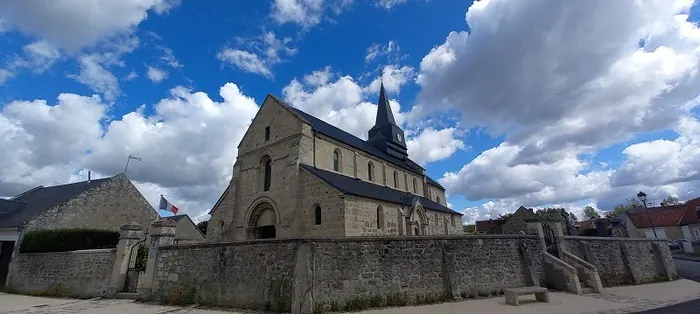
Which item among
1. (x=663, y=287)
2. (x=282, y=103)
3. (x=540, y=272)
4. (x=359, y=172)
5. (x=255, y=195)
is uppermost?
(x=282, y=103)

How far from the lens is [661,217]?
42.9 meters

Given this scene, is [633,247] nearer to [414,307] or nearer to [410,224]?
[410,224]

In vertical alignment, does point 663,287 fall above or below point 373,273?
below

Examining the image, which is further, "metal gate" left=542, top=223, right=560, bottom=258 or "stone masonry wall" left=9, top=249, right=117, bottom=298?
"metal gate" left=542, top=223, right=560, bottom=258

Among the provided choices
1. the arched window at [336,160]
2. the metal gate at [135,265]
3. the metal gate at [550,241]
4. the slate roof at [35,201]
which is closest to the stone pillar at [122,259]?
the metal gate at [135,265]

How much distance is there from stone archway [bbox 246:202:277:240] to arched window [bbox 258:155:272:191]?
4.32 ft

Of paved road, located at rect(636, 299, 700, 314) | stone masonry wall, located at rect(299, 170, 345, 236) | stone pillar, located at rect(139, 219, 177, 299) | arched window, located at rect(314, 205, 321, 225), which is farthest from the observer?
arched window, located at rect(314, 205, 321, 225)

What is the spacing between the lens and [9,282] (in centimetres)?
1664

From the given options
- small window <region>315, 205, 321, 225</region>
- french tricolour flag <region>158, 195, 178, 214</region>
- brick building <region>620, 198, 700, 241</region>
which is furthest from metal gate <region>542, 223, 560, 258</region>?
brick building <region>620, 198, 700, 241</region>

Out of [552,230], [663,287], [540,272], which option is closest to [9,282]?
[540,272]

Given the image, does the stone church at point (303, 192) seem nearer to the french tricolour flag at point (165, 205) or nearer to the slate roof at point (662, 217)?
the french tricolour flag at point (165, 205)

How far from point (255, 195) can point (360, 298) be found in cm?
1305

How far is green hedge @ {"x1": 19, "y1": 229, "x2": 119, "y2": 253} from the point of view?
628 inches

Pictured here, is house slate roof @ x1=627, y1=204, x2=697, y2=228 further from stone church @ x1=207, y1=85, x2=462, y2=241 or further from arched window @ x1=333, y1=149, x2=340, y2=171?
arched window @ x1=333, y1=149, x2=340, y2=171
